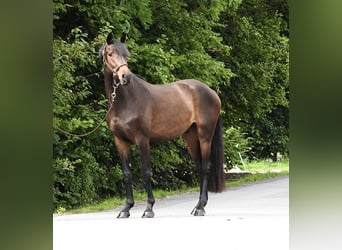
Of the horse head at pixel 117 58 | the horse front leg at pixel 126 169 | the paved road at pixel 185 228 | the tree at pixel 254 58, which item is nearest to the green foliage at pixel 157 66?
the tree at pixel 254 58

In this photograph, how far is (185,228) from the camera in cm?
911

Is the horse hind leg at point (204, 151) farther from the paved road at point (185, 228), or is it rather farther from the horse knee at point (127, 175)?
the horse knee at point (127, 175)

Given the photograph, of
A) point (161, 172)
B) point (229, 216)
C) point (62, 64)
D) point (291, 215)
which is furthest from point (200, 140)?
point (291, 215)

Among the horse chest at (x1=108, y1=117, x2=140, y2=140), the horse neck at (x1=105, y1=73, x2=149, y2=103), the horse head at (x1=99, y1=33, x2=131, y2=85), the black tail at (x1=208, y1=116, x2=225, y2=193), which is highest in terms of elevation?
the horse head at (x1=99, y1=33, x2=131, y2=85)

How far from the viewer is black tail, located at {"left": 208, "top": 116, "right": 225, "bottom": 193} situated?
11.5 metres

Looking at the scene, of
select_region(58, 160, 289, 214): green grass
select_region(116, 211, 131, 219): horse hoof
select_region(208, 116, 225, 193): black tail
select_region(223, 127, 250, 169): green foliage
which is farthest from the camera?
select_region(223, 127, 250, 169): green foliage

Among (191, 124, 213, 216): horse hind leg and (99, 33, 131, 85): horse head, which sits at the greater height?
(99, 33, 131, 85): horse head

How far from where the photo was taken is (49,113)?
97cm

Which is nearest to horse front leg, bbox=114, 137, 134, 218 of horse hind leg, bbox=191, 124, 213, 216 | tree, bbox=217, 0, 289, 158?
horse hind leg, bbox=191, 124, 213, 216

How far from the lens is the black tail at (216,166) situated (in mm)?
11461

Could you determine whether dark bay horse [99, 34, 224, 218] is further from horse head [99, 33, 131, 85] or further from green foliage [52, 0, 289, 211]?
green foliage [52, 0, 289, 211]

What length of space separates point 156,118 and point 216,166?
121 centimetres
